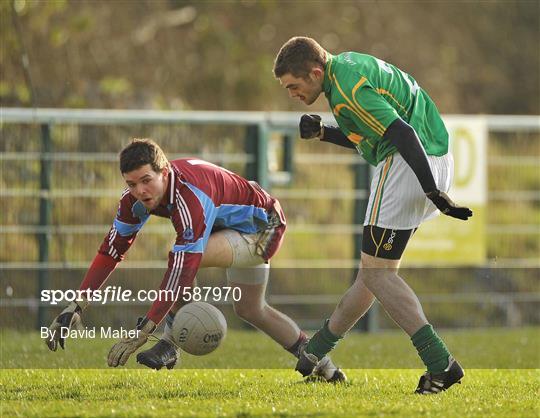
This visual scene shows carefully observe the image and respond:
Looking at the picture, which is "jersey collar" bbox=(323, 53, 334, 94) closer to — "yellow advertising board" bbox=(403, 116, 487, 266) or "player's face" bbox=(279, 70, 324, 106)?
"player's face" bbox=(279, 70, 324, 106)

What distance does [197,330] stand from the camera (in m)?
7.48

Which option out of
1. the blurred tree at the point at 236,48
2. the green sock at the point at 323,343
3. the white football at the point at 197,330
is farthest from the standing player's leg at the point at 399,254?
the blurred tree at the point at 236,48

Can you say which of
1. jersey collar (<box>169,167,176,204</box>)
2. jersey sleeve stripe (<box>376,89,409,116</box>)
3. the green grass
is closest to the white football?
the green grass

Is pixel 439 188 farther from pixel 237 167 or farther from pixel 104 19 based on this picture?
pixel 104 19

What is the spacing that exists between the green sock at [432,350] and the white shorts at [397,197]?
0.58 meters

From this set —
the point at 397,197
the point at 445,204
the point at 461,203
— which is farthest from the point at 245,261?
the point at 461,203

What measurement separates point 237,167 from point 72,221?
162 centimetres

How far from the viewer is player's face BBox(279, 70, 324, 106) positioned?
720 cm

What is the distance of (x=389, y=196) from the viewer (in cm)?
727

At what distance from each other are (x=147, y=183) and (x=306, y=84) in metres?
1.00

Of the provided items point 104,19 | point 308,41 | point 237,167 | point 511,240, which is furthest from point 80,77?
point 308,41

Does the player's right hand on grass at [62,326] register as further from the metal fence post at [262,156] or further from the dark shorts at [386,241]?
the metal fence post at [262,156]

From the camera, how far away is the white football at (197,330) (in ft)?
24.5

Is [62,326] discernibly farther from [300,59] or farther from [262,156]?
[262,156]
